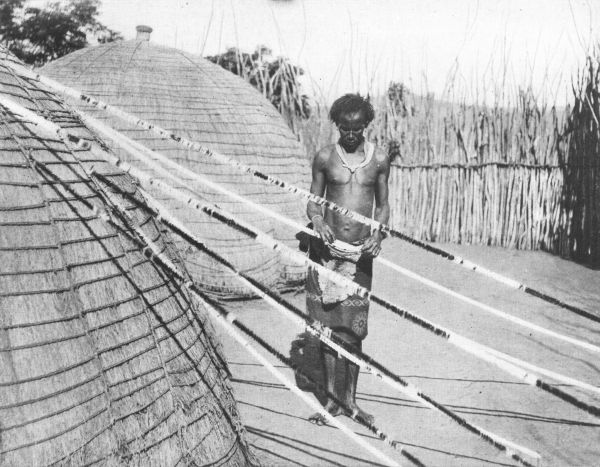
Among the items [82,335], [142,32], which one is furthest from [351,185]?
[142,32]

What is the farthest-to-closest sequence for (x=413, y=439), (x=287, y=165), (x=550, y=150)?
(x=550, y=150)
(x=287, y=165)
(x=413, y=439)

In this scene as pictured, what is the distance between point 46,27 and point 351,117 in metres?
14.0

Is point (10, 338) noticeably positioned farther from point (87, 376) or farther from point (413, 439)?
point (413, 439)

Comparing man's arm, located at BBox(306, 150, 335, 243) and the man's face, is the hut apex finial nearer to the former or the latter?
man's arm, located at BBox(306, 150, 335, 243)

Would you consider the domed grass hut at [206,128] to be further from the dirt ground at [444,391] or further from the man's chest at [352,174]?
the man's chest at [352,174]

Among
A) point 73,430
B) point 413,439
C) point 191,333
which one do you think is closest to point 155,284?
point 191,333

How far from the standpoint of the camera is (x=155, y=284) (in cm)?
273

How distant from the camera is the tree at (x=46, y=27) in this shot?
49.8ft

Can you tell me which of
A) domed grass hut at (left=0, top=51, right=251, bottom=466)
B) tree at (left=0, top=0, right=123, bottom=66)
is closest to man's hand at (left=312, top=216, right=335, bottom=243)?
domed grass hut at (left=0, top=51, right=251, bottom=466)

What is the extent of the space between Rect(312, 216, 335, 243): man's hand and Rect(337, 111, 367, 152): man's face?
512 mm

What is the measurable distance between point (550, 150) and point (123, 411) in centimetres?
Answer: 829

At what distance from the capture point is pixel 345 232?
3.86m

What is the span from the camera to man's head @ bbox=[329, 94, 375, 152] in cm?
365

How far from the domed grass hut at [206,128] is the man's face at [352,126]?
10.2ft
